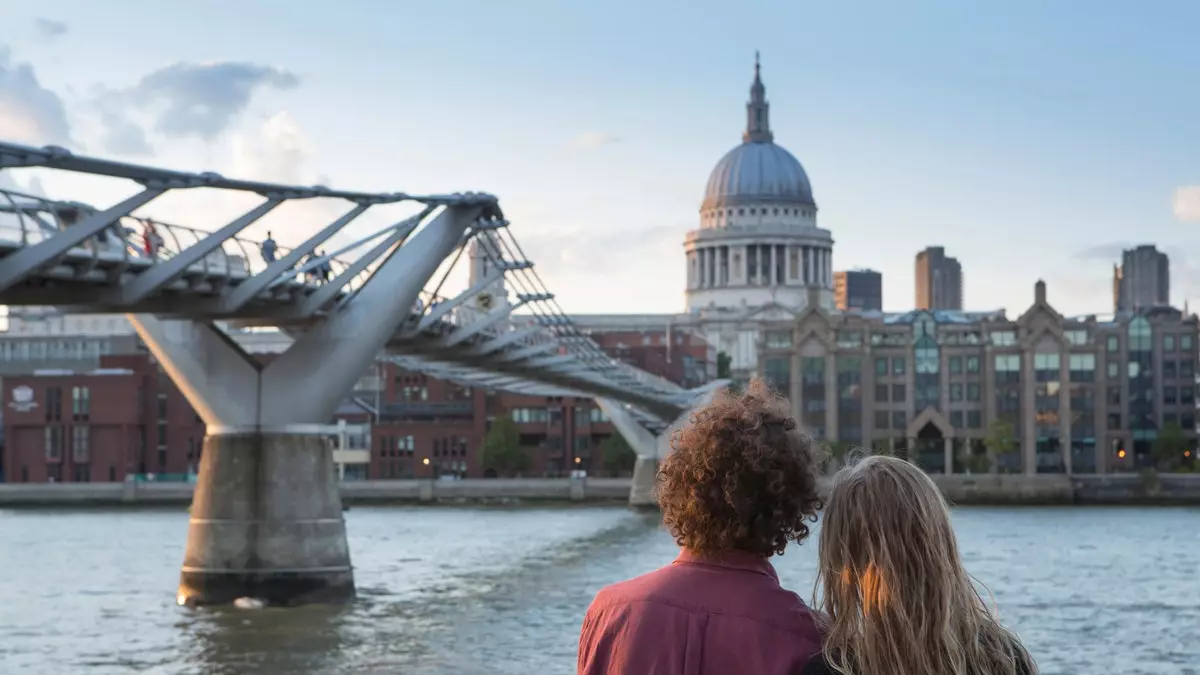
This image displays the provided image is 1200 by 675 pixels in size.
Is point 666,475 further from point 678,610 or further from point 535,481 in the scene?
point 535,481

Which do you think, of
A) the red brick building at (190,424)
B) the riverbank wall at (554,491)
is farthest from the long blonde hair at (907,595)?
the red brick building at (190,424)

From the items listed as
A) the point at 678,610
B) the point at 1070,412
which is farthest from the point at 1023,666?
the point at 1070,412

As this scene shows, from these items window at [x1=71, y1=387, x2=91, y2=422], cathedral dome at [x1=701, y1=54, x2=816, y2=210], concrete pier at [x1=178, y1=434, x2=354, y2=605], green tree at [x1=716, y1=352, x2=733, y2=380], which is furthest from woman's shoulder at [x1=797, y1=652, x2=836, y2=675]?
cathedral dome at [x1=701, y1=54, x2=816, y2=210]

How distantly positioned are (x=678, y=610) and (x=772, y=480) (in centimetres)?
31

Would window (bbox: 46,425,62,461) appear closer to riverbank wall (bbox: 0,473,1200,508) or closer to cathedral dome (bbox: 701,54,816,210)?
riverbank wall (bbox: 0,473,1200,508)

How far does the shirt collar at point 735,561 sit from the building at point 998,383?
114m

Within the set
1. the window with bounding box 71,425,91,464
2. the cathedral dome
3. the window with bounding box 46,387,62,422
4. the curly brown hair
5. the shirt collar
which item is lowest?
the shirt collar

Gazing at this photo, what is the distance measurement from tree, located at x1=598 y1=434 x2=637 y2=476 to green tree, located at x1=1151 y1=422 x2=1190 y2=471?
2903 centimetres

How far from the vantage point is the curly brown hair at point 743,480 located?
416 cm

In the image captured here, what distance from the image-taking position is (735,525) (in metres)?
4.16

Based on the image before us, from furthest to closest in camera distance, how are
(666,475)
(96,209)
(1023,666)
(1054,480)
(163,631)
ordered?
(1054,480) → (163,631) → (96,209) → (666,475) → (1023,666)

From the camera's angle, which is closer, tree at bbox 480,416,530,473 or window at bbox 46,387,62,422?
window at bbox 46,387,62,422

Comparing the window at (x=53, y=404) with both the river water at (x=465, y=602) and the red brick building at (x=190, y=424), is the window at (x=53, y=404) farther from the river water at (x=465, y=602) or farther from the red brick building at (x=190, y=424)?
the river water at (x=465, y=602)

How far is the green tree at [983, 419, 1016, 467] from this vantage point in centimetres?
11434
